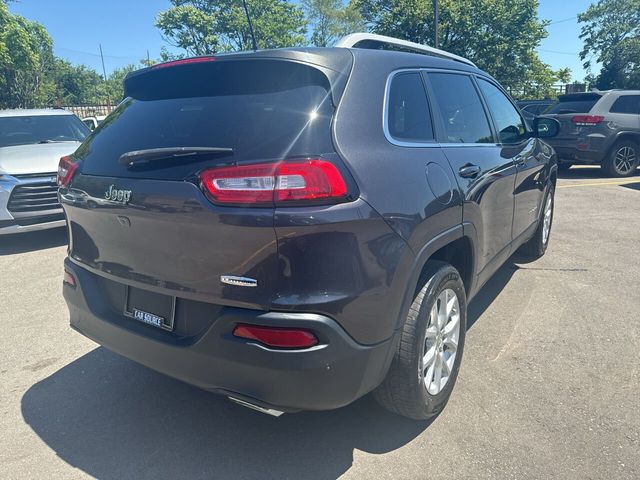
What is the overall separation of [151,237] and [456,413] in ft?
6.05

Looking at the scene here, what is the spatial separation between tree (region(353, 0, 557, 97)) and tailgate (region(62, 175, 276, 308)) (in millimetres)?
28760

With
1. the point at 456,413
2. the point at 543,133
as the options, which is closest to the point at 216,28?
the point at 543,133

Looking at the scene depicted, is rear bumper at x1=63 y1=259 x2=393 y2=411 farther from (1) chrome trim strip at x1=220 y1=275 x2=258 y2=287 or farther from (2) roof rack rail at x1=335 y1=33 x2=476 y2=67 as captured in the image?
(2) roof rack rail at x1=335 y1=33 x2=476 y2=67

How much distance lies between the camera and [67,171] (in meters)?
2.68

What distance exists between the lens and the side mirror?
4.58 metres

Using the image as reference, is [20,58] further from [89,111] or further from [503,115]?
[503,115]

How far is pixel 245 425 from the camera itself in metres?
2.60

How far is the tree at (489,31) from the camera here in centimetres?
2733

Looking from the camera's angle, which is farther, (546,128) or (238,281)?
(546,128)

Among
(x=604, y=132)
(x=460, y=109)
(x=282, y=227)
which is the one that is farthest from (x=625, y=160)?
(x=282, y=227)

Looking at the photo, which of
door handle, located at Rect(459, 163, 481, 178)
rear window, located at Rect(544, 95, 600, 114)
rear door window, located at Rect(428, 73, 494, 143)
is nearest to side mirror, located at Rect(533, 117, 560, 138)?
rear door window, located at Rect(428, 73, 494, 143)

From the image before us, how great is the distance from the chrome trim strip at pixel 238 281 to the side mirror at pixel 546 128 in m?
3.67

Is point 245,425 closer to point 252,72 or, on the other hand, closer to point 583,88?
point 252,72

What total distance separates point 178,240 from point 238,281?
339 millimetres
